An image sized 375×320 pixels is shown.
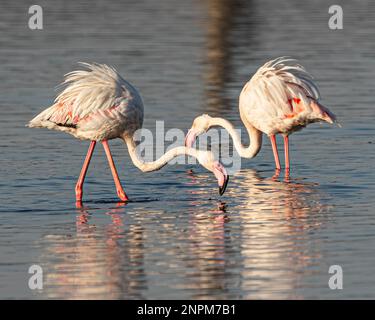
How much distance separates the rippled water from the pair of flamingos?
1.62 ft

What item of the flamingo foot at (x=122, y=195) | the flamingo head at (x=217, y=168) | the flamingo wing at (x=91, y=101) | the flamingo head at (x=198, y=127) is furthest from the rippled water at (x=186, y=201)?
the flamingo wing at (x=91, y=101)

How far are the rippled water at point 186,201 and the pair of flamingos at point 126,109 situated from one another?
0.49m

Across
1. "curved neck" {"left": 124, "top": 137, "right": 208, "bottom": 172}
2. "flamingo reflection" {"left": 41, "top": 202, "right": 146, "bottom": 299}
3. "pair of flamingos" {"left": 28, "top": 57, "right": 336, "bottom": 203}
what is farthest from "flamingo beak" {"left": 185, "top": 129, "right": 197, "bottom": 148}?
"flamingo reflection" {"left": 41, "top": 202, "right": 146, "bottom": 299}

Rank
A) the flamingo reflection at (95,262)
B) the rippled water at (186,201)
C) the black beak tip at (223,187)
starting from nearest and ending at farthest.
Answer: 1. the flamingo reflection at (95,262)
2. the rippled water at (186,201)
3. the black beak tip at (223,187)

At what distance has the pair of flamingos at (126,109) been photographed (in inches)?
512

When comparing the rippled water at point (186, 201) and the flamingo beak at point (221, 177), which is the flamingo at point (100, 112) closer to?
the rippled water at point (186, 201)

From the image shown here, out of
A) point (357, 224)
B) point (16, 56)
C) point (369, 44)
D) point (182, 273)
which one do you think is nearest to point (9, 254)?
point (182, 273)

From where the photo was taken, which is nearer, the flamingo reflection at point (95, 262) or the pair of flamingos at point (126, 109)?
the flamingo reflection at point (95, 262)

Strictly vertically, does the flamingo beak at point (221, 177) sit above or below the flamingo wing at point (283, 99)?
below

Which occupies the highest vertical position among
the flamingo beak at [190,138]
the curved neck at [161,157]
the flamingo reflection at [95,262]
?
the flamingo beak at [190,138]

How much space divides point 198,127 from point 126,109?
2.50 m

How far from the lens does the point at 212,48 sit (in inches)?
1107

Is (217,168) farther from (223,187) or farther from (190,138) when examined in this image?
(190,138)

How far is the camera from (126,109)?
514 inches
